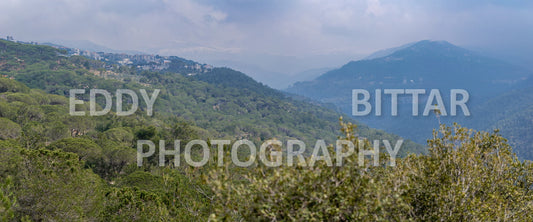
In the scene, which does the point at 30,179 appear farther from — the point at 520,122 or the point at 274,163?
the point at 520,122

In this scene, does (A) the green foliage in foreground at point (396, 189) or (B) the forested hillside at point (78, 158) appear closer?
(A) the green foliage in foreground at point (396, 189)

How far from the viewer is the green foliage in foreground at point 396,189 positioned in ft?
16.5

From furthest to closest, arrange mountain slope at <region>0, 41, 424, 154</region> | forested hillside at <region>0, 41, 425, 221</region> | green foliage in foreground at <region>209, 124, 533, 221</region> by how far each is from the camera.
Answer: mountain slope at <region>0, 41, 424, 154</region>
forested hillside at <region>0, 41, 425, 221</region>
green foliage in foreground at <region>209, 124, 533, 221</region>

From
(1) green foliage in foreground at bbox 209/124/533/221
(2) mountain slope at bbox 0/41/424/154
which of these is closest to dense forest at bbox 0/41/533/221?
(1) green foliage in foreground at bbox 209/124/533/221

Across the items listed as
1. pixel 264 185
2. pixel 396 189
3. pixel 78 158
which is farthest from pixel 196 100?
pixel 396 189

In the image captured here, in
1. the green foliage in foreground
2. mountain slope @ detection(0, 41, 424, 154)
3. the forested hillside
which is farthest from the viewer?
mountain slope @ detection(0, 41, 424, 154)

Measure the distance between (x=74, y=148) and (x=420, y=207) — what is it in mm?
30555


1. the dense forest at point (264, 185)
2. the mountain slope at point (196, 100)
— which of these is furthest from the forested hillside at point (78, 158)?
the mountain slope at point (196, 100)

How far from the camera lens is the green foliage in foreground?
198 inches

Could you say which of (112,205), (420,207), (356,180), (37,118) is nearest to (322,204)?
(356,180)

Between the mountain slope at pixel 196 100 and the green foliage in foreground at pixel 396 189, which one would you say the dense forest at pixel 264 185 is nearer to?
the green foliage in foreground at pixel 396 189

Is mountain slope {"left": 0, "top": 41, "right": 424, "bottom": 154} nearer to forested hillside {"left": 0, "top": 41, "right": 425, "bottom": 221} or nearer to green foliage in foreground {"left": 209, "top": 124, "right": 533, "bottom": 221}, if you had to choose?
forested hillside {"left": 0, "top": 41, "right": 425, "bottom": 221}

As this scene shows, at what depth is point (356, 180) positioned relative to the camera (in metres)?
5.28

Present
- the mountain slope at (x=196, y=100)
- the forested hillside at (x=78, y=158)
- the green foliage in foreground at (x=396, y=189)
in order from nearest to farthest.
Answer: the green foliage in foreground at (x=396, y=189)
the forested hillside at (x=78, y=158)
the mountain slope at (x=196, y=100)
